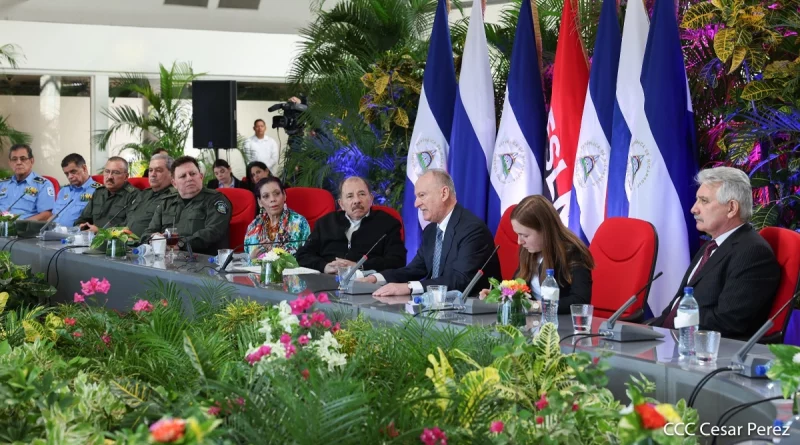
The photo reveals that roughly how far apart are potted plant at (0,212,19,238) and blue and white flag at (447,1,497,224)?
283cm

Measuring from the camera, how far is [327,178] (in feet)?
27.3

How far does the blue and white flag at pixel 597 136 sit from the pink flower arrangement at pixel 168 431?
4.29 metres

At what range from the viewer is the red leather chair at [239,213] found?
6293 millimetres

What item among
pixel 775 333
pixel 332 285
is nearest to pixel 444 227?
pixel 332 285

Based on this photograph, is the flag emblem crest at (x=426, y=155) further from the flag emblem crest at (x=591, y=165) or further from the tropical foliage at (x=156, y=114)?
the tropical foliage at (x=156, y=114)

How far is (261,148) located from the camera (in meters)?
12.5

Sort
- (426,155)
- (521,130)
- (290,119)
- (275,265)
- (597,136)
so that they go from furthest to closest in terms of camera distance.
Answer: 1. (290,119)
2. (426,155)
3. (521,130)
4. (597,136)
5. (275,265)

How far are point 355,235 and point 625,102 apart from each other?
1.55 meters

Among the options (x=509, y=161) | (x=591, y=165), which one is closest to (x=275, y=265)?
(x=591, y=165)

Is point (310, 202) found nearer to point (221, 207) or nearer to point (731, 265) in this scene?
point (221, 207)

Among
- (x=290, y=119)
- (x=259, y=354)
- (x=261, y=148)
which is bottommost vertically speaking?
(x=259, y=354)

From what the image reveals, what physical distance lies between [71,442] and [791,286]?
2.46 metres

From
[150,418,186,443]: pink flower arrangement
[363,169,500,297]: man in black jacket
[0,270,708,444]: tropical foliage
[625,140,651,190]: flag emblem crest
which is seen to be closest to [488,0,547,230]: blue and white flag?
[625,140,651,190]: flag emblem crest

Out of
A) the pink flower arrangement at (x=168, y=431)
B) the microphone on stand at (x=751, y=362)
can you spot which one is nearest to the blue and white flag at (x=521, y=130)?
the microphone on stand at (x=751, y=362)
